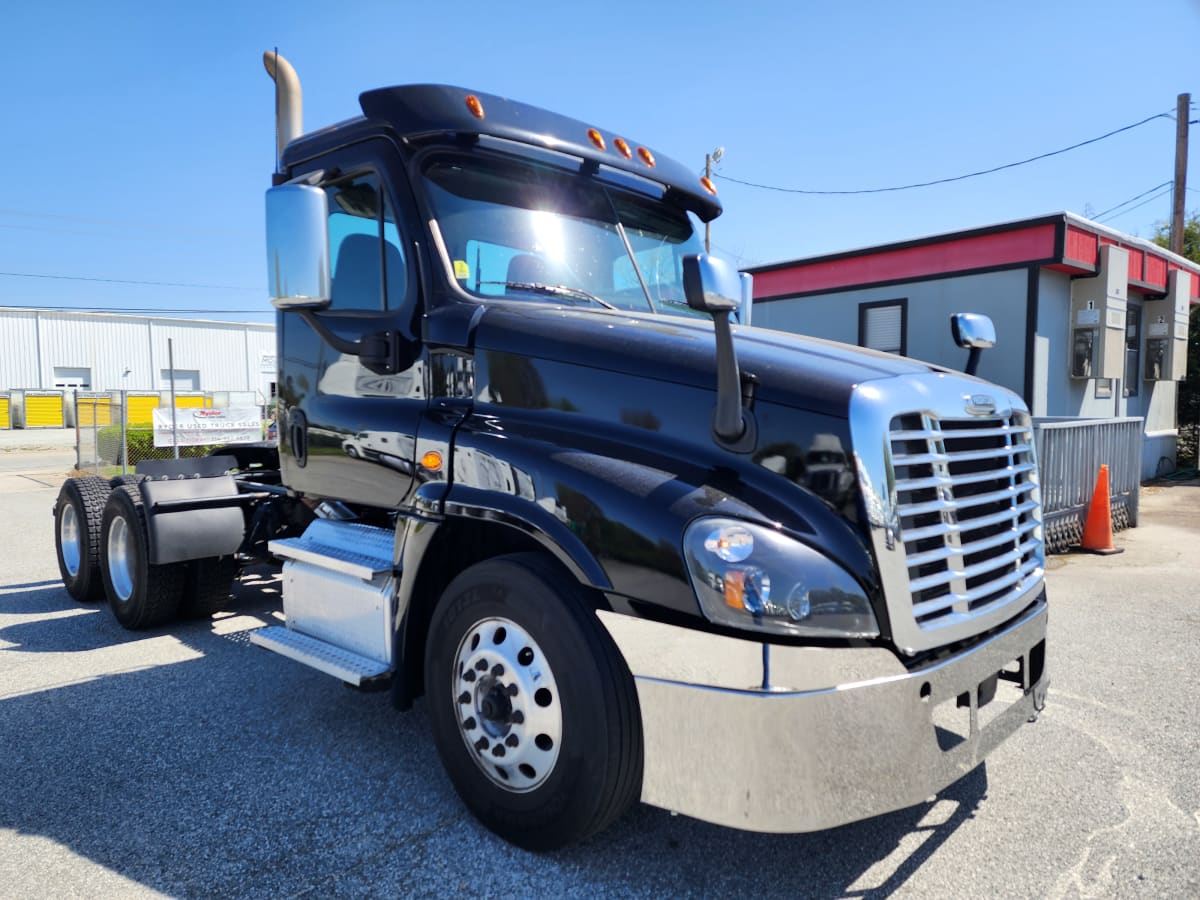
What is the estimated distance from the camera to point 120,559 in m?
5.63

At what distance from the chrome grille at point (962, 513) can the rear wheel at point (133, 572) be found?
4.57m

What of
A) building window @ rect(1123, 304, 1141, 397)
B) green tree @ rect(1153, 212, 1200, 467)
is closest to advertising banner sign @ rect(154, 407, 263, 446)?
building window @ rect(1123, 304, 1141, 397)

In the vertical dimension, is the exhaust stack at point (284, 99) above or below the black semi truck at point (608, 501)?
above

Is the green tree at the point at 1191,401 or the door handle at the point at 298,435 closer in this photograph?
the door handle at the point at 298,435

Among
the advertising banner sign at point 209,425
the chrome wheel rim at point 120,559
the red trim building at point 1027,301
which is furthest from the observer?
the advertising banner sign at point 209,425

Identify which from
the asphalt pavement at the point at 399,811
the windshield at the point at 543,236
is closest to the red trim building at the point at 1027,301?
the asphalt pavement at the point at 399,811

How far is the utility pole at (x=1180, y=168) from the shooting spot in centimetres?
1941

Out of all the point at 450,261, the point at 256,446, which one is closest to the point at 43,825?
the point at 450,261

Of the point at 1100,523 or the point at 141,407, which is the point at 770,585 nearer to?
the point at 1100,523

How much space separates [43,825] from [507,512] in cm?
201

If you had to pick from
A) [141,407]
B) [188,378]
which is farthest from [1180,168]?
[188,378]

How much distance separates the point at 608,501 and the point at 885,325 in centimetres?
1258

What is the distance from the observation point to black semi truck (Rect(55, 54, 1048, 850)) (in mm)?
2244

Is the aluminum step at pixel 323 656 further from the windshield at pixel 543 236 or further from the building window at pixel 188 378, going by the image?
the building window at pixel 188 378
